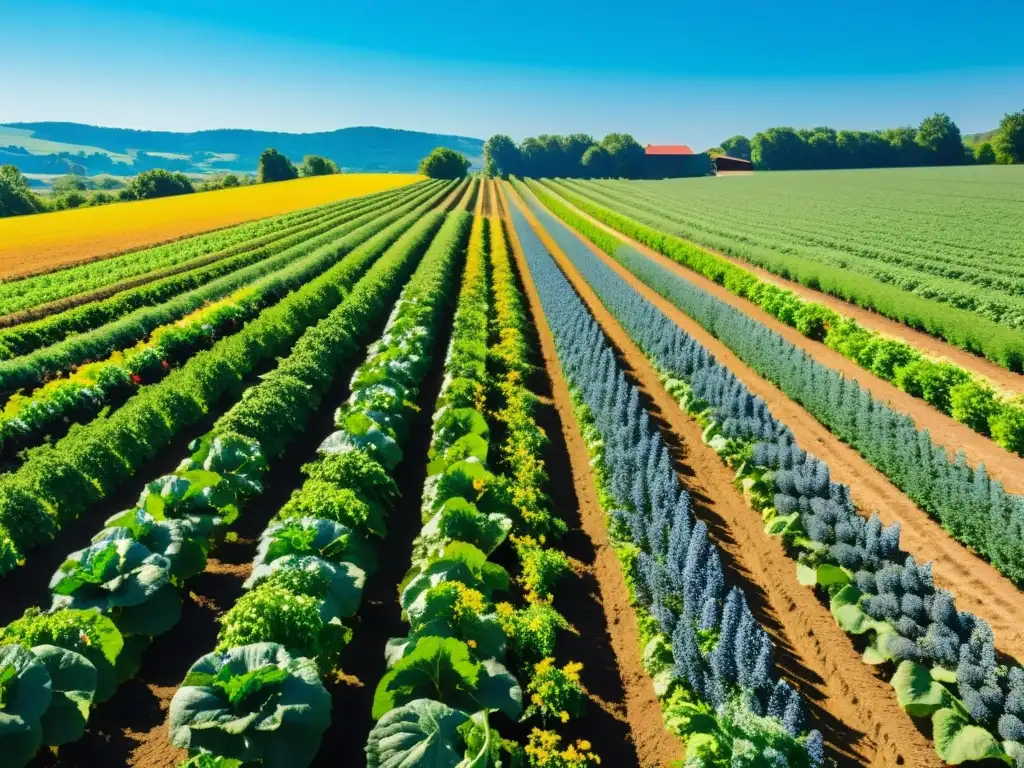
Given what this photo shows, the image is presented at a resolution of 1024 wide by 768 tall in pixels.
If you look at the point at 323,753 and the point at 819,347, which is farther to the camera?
the point at 819,347

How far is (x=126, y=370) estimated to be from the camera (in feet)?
50.3

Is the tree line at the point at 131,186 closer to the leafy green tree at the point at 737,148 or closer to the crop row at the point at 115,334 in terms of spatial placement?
the crop row at the point at 115,334

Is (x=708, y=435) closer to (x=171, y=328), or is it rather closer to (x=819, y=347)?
(x=819, y=347)

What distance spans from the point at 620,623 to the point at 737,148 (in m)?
188

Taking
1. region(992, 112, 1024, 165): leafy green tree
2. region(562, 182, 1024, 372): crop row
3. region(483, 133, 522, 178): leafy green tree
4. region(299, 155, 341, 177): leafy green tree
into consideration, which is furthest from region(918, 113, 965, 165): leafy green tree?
region(299, 155, 341, 177): leafy green tree

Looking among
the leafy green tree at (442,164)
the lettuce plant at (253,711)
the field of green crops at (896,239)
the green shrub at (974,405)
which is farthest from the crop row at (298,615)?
the leafy green tree at (442,164)

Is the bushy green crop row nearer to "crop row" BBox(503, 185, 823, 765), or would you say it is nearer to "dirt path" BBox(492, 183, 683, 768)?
"dirt path" BBox(492, 183, 683, 768)

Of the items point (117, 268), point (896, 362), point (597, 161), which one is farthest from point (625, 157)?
point (896, 362)

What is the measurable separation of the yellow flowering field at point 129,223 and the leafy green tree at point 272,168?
25.9 m

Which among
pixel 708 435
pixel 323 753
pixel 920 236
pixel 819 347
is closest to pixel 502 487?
pixel 323 753

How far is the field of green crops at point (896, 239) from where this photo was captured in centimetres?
2111

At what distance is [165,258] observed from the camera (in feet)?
116

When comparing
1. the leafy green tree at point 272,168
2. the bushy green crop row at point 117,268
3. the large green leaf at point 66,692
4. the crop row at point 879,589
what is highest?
the leafy green tree at point 272,168

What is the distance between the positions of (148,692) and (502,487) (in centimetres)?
496
